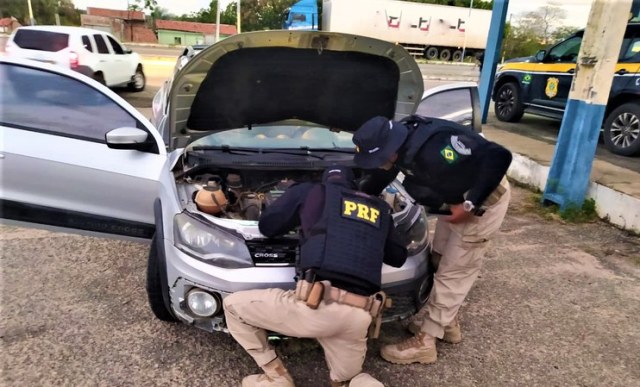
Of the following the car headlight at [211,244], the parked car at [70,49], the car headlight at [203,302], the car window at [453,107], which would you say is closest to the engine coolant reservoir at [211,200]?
the car headlight at [211,244]

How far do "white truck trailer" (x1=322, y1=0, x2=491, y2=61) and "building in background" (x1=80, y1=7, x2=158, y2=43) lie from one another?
69.0 feet

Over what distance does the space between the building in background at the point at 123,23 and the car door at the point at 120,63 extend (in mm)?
30409

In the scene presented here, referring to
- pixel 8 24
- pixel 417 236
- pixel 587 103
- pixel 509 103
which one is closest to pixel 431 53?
pixel 509 103

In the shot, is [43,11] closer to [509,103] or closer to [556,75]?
[509,103]

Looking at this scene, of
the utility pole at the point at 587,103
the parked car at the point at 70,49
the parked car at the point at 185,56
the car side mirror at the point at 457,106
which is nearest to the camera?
the parked car at the point at 185,56

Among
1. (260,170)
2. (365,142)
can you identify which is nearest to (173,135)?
(260,170)

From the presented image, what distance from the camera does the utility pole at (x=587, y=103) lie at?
4.48m

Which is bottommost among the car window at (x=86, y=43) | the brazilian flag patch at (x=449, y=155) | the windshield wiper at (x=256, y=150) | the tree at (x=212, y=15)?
the windshield wiper at (x=256, y=150)

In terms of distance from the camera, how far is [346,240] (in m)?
1.89

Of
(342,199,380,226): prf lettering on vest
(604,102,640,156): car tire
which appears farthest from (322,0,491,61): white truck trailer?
(342,199,380,226): prf lettering on vest

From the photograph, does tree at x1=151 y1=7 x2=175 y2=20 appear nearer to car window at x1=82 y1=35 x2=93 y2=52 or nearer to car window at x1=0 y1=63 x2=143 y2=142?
car window at x1=82 y1=35 x2=93 y2=52

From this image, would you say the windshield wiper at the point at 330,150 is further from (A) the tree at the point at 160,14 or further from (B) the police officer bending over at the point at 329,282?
(A) the tree at the point at 160,14

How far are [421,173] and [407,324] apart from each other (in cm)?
116

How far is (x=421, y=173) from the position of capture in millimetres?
2221
